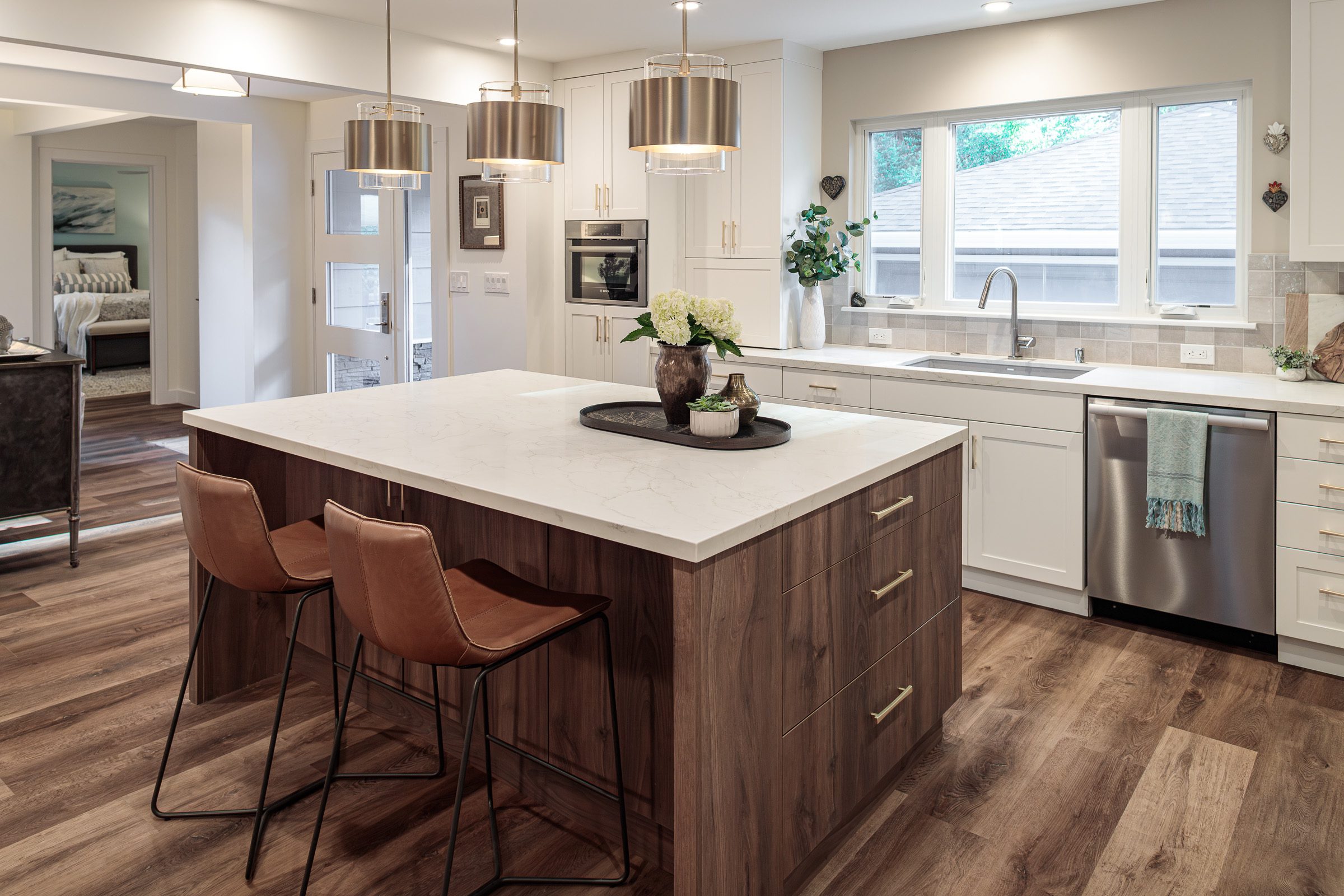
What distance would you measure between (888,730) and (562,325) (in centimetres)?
350

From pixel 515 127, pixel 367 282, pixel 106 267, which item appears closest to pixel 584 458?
pixel 515 127

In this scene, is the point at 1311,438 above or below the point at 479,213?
below

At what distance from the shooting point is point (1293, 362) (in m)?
3.57

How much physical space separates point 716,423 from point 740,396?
0.13 metres

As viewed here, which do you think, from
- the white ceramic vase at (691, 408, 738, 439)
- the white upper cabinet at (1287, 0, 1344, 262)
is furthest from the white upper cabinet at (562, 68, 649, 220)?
the white upper cabinet at (1287, 0, 1344, 262)

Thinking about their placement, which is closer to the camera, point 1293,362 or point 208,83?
point 1293,362

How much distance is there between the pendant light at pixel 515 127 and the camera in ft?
8.16

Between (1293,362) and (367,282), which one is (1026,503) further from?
(367,282)

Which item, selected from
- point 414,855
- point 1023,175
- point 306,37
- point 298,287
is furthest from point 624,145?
point 414,855

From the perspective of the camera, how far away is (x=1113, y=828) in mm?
2320

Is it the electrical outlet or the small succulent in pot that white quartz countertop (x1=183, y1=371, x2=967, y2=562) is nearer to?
the small succulent in pot

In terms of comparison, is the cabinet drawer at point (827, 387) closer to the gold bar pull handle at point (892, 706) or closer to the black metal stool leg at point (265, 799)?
the gold bar pull handle at point (892, 706)

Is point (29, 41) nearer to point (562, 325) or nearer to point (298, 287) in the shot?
point (562, 325)

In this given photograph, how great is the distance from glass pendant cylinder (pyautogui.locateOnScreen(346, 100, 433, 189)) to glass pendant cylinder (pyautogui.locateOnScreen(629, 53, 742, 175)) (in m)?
0.93
